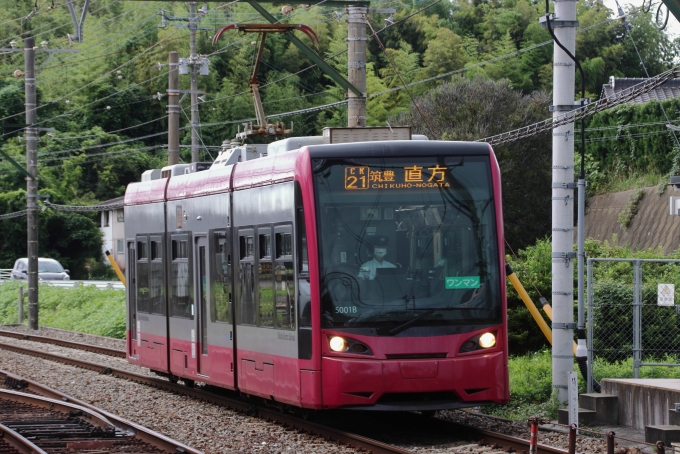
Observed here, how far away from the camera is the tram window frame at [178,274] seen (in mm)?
15797

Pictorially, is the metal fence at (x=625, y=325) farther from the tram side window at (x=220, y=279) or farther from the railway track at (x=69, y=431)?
the railway track at (x=69, y=431)

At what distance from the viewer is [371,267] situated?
37.7ft

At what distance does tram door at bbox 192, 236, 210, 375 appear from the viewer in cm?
1515

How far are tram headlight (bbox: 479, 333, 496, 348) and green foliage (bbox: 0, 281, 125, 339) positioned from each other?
21718 millimetres

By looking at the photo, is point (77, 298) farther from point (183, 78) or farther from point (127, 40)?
point (127, 40)

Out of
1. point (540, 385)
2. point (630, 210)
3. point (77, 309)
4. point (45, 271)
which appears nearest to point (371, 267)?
point (540, 385)

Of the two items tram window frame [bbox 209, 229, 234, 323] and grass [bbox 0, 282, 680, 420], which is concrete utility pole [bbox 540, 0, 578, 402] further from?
tram window frame [bbox 209, 229, 234, 323]

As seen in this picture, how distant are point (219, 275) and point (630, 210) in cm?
2915

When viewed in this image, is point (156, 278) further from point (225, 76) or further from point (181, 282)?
point (225, 76)

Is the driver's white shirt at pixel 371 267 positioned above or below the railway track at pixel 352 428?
above

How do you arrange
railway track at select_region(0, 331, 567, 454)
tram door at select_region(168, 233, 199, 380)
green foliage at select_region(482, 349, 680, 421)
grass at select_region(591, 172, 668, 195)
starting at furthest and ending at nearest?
grass at select_region(591, 172, 668, 195), tram door at select_region(168, 233, 199, 380), green foliage at select_region(482, 349, 680, 421), railway track at select_region(0, 331, 567, 454)

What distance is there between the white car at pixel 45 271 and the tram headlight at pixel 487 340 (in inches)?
1768

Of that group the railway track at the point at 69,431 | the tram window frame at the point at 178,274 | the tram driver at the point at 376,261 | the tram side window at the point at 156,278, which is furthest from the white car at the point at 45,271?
the tram driver at the point at 376,261

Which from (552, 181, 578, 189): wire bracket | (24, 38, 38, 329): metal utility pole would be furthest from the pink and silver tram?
(24, 38, 38, 329): metal utility pole
